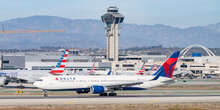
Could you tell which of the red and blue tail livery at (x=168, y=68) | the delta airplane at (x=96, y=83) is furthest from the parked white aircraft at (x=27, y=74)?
the red and blue tail livery at (x=168, y=68)

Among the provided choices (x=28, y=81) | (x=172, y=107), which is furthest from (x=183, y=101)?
(x=28, y=81)

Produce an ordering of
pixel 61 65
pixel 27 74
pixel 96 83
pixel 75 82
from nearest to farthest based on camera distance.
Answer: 1. pixel 75 82
2. pixel 96 83
3. pixel 61 65
4. pixel 27 74

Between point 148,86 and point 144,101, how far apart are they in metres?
13.0

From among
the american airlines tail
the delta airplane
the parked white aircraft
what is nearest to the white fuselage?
the delta airplane

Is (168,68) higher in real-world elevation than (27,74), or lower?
higher

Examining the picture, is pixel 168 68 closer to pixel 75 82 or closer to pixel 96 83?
pixel 96 83

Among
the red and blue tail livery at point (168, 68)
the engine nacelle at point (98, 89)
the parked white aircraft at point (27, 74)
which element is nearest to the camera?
the engine nacelle at point (98, 89)

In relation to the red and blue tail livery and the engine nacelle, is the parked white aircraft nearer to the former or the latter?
the red and blue tail livery

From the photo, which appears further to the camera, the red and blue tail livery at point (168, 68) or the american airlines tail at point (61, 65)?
the american airlines tail at point (61, 65)

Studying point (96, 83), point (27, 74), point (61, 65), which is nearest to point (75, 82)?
point (96, 83)

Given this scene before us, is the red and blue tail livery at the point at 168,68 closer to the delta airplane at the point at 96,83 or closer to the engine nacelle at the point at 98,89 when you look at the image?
the delta airplane at the point at 96,83

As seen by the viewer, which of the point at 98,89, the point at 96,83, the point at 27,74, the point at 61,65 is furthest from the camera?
the point at 27,74

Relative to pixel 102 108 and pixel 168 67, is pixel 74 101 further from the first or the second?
pixel 168 67

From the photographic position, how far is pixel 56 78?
71.4 meters
